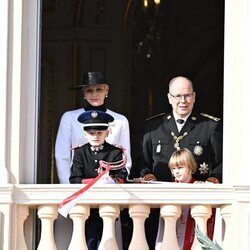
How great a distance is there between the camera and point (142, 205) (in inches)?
407

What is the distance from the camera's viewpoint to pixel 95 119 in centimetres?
1074

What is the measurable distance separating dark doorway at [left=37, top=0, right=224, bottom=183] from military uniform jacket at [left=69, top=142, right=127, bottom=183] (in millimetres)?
3337

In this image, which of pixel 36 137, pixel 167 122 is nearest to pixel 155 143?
pixel 167 122

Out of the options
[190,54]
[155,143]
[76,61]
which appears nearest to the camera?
[155,143]

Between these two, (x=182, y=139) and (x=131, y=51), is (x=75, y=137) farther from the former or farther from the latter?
(x=131, y=51)

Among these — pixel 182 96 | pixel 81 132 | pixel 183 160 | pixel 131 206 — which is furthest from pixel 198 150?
pixel 81 132

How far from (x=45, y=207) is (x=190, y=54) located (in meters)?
6.46

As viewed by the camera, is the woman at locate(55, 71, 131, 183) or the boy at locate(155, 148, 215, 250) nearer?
the boy at locate(155, 148, 215, 250)

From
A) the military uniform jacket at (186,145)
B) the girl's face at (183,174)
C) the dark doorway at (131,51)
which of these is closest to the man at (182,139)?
the military uniform jacket at (186,145)

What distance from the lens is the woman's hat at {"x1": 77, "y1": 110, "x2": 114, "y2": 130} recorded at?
10.7 meters

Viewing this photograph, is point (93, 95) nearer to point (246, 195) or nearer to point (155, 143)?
point (155, 143)

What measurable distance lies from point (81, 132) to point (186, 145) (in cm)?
86

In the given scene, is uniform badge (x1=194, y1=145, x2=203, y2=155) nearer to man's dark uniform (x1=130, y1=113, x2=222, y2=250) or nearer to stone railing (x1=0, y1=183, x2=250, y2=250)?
man's dark uniform (x1=130, y1=113, x2=222, y2=250)

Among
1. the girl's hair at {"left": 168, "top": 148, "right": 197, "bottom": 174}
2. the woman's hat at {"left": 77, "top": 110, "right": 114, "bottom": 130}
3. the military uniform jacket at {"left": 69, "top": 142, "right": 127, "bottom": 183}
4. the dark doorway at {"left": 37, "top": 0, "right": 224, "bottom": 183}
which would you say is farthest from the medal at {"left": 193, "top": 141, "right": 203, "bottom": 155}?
the dark doorway at {"left": 37, "top": 0, "right": 224, "bottom": 183}
